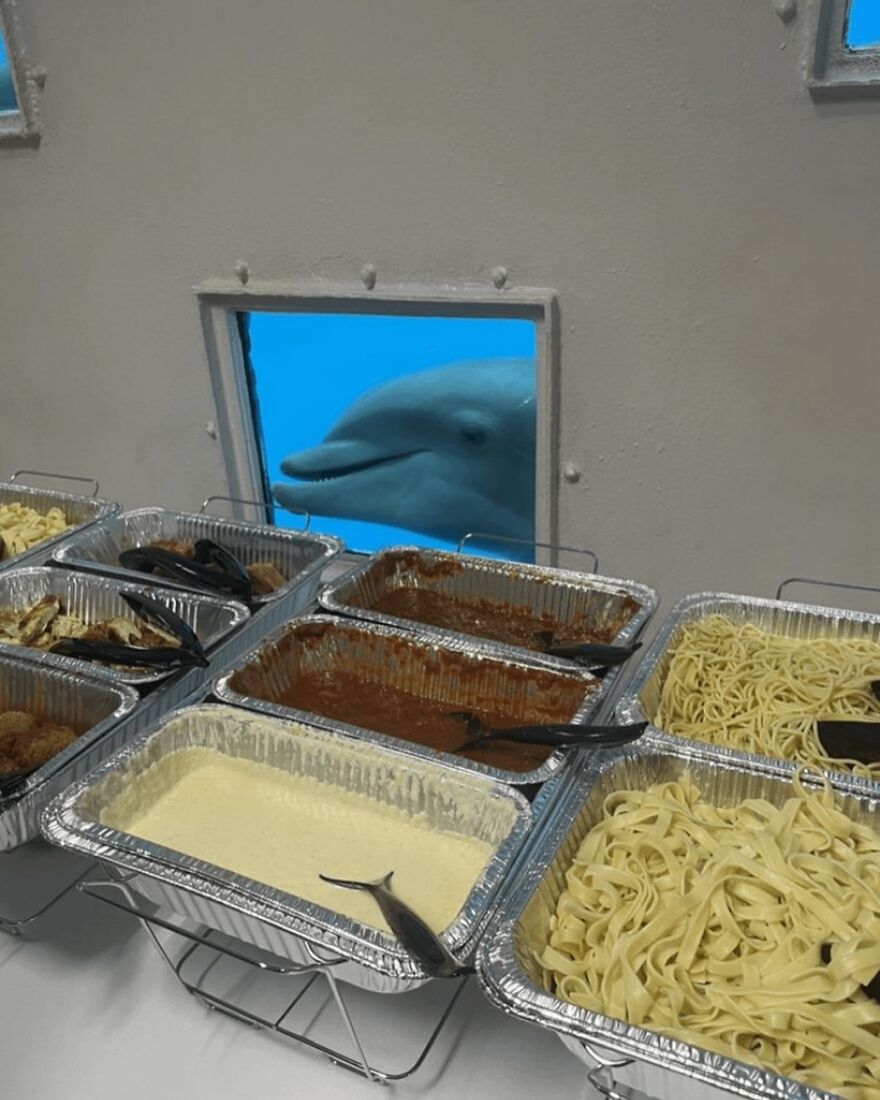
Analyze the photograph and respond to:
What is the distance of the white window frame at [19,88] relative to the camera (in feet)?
6.43

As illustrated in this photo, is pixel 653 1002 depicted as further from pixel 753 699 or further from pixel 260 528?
pixel 260 528

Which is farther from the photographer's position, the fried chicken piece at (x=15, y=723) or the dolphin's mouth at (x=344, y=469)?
the dolphin's mouth at (x=344, y=469)

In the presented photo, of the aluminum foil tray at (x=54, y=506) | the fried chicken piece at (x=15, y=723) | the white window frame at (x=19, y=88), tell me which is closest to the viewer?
the fried chicken piece at (x=15, y=723)

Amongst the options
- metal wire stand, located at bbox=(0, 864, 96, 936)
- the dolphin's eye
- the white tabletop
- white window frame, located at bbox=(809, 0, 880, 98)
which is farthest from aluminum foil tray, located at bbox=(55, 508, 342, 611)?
white window frame, located at bbox=(809, 0, 880, 98)

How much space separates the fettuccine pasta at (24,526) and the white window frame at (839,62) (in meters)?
1.80

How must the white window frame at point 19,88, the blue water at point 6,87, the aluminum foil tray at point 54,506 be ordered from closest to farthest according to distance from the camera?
the aluminum foil tray at point 54,506, the white window frame at point 19,88, the blue water at point 6,87

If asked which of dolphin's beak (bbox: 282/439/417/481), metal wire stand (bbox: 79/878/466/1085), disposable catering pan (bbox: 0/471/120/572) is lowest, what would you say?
metal wire stand (bbox: 79/878/466/1085)

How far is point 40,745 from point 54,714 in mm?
197

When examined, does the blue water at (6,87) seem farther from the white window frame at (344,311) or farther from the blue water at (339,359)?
the blue water at (339,359)

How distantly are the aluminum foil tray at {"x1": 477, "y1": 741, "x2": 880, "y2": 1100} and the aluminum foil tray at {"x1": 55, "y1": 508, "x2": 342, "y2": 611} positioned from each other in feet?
2.58

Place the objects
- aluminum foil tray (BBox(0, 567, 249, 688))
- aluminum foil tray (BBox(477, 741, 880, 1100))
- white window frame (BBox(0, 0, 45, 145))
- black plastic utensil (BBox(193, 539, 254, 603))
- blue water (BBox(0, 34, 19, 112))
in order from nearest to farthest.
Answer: aluminum foil tray (BBox(477, 741, 880, 1100)) → aluminum foil tray (BBox(0, 567, 249, 688)) → black plastic utensil (BBox(193, 539, 254, 603)) → white window frame (BBox(0, 0, 45, 145)) → blue water (BBox(0, 34, 19, 112))

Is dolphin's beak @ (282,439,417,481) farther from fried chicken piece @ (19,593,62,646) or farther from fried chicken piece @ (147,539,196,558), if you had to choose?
fried chicken piece @ (19,593,62,646)

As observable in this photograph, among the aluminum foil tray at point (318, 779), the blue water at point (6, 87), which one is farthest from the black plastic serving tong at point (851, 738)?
the blue water at point (6, 87)

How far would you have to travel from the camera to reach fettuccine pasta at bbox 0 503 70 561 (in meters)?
1.99
